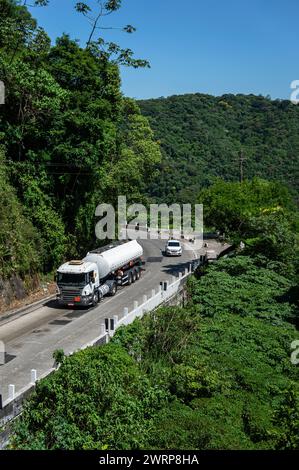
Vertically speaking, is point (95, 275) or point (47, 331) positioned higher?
point (95, 275)

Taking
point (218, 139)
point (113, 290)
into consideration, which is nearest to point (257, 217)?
point (113, 290)

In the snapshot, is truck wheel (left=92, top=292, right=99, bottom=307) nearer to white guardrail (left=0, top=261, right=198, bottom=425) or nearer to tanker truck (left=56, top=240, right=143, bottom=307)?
tanker truck (left=56, top=240, right=143, bottom=307)

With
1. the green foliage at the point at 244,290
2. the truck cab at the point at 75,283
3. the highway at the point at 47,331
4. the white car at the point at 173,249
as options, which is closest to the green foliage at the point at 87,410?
the highway at the point at 47,331

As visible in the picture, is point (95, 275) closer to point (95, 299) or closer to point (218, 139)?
point (95, 299)

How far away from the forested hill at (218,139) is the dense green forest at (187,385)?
69588mm

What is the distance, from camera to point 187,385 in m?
17.2

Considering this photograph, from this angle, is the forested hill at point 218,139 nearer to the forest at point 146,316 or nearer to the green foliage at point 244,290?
the forest at point 146,316

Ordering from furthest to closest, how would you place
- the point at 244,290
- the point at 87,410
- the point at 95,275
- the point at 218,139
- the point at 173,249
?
the point at 218,139, the point at 173,249, the point at 95,275, the point at 244,290, the point at 87,410

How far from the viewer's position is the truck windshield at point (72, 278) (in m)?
27.6

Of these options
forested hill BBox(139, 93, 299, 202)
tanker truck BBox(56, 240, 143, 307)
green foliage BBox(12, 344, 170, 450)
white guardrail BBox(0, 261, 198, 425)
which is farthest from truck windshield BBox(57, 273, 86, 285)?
forested hill BBox(139, 93, 299, 202)

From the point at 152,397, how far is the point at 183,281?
16.0m

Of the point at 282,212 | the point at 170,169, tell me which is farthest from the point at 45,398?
the point at 170,169

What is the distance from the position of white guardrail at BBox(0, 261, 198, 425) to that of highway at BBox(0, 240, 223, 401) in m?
0.81

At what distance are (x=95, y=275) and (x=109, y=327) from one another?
24.3 ft
